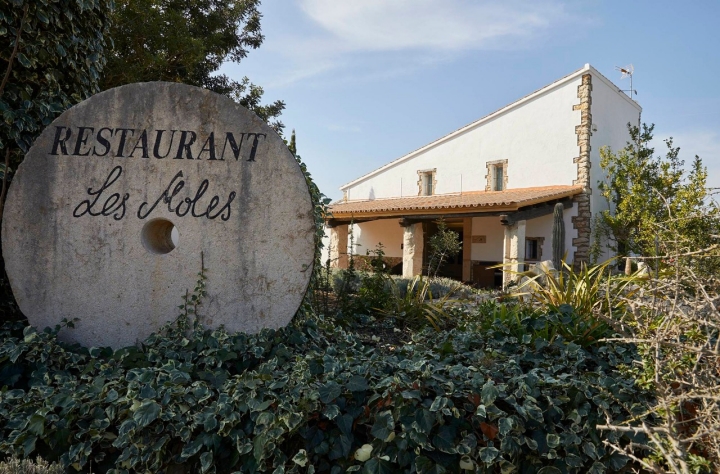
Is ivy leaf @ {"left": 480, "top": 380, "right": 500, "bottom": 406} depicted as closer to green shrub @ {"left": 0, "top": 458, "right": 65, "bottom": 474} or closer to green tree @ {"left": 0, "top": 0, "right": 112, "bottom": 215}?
green shrub @ {"left": 0, "top": 458, "right": 65, "bottom": 474}

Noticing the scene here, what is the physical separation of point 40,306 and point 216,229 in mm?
1352

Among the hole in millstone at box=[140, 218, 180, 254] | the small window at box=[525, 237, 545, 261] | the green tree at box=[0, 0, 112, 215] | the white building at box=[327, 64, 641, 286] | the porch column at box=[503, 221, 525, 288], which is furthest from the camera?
the small window at box=[525, 237, 545, 261]

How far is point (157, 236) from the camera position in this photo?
3.70 meters

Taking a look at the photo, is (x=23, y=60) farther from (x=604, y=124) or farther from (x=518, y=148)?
(x=604, y=124)

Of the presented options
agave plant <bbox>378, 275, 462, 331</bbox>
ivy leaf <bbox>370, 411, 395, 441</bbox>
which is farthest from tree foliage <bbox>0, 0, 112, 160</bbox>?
ivy leaf <bbox>370, 411, 395, 441</bbox>

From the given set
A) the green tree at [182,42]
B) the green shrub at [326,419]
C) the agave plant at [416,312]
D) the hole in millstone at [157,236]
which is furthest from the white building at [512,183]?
the green shrub at [326,419]

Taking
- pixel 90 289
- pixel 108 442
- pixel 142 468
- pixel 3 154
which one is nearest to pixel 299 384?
pixel 142 468

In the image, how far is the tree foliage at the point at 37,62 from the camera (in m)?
3.71

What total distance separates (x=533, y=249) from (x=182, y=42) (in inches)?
410

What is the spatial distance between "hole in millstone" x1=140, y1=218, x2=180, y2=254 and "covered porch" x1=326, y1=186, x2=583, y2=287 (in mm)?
6620

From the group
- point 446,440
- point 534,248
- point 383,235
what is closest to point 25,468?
point 446,440

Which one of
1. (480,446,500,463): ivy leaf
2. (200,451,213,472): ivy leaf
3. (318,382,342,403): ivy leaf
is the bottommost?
(200,451,213,472): ivy leaf

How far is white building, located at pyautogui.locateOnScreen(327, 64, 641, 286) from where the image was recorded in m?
12.9

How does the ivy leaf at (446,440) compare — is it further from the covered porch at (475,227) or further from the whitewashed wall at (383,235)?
the whitewashed wall at (383,235)
